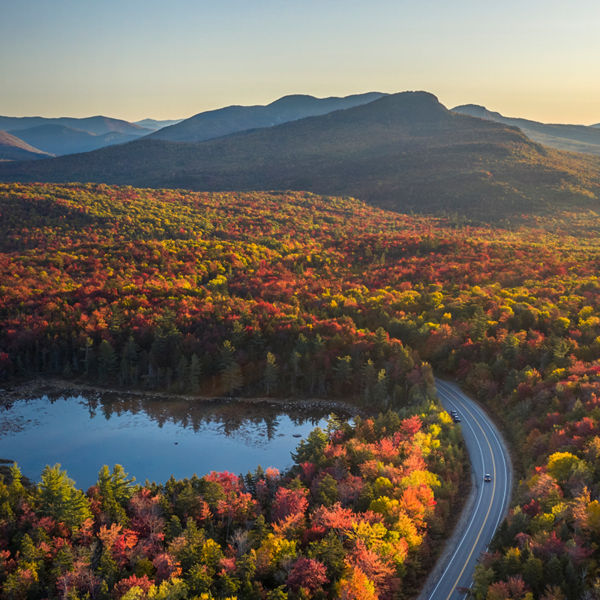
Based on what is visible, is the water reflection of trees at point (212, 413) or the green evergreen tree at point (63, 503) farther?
the water reflection of trees at point (212, 413)

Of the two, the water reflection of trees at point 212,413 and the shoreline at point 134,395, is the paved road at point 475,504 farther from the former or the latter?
the water reflection of trees at point 212,413

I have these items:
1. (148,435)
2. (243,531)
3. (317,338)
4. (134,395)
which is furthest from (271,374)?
(243,531)

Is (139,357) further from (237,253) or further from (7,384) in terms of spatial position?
(237,253)

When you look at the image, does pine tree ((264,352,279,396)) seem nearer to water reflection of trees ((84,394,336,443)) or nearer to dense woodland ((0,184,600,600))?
dense woodland ((0,184,600,600))

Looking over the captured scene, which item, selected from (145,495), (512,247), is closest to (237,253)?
(512,247)

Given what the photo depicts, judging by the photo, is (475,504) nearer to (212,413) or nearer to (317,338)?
(317,338)

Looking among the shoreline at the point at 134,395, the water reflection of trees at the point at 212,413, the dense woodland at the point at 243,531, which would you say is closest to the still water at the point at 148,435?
the water reflection of trees at the point at 212,413
